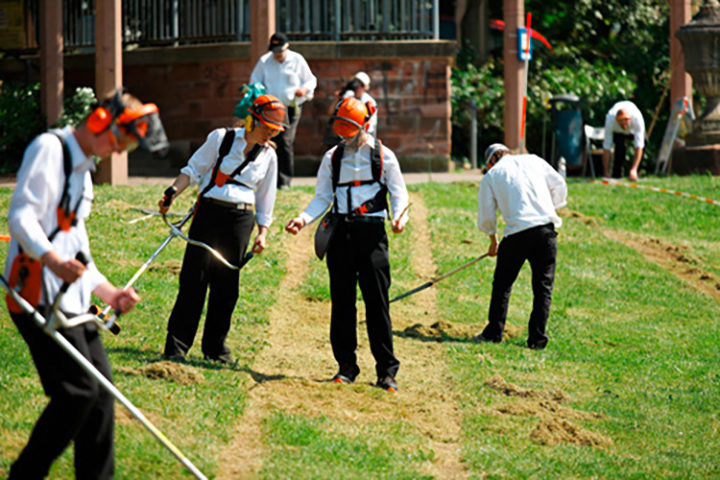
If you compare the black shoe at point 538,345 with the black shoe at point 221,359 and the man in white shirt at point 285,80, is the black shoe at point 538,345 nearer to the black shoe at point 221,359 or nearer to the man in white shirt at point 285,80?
the black shoe at point 221,359

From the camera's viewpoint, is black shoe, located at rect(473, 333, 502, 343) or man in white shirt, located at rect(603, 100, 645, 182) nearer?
black shoe, located at rect(473, 333, 502, 343)

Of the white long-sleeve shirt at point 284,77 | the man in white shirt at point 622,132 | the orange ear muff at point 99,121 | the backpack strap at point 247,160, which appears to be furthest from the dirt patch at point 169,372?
the man in white shirt at point 622,132

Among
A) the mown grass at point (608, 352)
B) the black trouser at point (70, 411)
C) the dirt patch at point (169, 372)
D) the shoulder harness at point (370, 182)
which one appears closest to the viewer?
the black trouser at point (70, 411)

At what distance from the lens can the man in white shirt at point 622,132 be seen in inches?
722

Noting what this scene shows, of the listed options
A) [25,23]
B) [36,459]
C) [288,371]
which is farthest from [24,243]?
[25,23]

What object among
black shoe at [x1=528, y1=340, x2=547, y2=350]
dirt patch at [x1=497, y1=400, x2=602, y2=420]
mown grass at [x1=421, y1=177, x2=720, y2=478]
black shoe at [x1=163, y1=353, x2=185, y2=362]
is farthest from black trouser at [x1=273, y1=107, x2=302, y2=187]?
dirt patch at [x1=497, y1=400, x2=602, y2=420]

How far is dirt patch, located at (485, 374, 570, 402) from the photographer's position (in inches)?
333

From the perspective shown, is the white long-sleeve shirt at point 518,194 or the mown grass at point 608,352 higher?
the white long-sleeve shirt at point 518,194

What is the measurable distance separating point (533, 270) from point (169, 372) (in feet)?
12.2

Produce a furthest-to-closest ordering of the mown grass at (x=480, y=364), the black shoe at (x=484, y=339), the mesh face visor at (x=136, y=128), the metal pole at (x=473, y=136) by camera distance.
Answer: the metal pole at (x=473, y=136) < the black shoe at (x=484, y=339) < the mown grass at (x=480, y=364) < the mesh face visor at (x=136, y=128)

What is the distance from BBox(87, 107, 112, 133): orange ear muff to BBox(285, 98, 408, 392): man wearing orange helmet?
2.88 metres

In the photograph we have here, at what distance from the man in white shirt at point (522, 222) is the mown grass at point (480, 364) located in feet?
1.26

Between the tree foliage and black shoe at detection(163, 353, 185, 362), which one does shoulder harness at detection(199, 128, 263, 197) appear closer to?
black shoe at detection(163, 353, 185, 362)

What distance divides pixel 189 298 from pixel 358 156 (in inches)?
63.5
